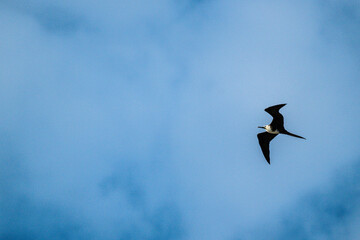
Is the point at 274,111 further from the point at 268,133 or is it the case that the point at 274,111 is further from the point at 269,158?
the point at 269,158

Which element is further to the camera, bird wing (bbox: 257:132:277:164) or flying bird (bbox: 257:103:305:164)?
bird wing (bbox: 257:132:277:164)

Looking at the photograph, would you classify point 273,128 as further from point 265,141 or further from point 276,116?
point 265,141

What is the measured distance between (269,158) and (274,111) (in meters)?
6.05

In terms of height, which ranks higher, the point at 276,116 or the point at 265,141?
the point at 265,141

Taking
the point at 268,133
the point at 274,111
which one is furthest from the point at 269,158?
the point at 274,111

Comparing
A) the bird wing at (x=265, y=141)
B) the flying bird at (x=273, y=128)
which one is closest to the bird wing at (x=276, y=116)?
the flying bird at (x=273, y=128)

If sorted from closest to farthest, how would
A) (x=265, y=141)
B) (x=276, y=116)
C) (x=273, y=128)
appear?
(x=276, y=116) < (x=273, y=128) < (x=265, y=141)

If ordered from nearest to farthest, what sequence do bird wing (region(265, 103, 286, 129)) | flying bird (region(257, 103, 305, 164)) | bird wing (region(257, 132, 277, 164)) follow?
bird wing (region(265, 103, 286, 129))
flying bird (region(257, 103, 305, 164))
bird wing (region(257, 132, 277, 164))

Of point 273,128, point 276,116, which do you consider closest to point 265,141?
point 273,128

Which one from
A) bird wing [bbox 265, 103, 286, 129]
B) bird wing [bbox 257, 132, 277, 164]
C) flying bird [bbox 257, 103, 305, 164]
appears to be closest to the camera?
bird wing [bbox 265, 103, 286, 129]

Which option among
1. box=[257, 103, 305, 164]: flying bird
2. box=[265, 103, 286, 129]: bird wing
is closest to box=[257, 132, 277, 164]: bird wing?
box=[257, 103, 305, 164]: flying bird

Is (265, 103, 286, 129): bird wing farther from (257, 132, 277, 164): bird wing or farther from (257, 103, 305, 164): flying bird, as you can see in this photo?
(257, 132, 277, 164): bird wing

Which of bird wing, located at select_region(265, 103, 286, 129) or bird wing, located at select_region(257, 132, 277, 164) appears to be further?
bird wing, located at select_region(257, 132, 277, 164)

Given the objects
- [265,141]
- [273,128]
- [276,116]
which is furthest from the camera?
[265,141]
